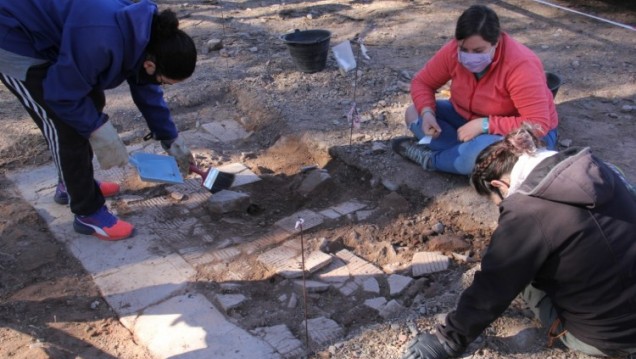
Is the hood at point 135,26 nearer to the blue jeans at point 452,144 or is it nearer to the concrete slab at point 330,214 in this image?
the concrete slab at point 330,214

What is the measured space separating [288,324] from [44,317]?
1.27 metres

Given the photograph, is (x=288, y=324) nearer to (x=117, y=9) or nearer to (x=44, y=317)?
(x=44, y=317)

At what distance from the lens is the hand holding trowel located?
3.88 metres

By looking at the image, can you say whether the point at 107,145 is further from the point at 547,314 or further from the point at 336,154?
the point at 547,314

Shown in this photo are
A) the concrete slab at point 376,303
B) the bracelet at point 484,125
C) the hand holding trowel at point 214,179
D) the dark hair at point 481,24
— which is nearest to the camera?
the concrete slab at point 376,303

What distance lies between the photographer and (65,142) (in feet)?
10.3

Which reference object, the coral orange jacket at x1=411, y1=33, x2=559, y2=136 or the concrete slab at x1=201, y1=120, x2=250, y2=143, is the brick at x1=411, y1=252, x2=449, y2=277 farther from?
the concrete slab at x1=201, y1=120, x2=250, y2=143

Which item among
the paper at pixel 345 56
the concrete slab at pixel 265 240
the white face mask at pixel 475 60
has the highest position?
the white face mask at pixel 475 60

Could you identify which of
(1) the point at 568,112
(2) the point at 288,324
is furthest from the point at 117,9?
(1) the point at 568,112

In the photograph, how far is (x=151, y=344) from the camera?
278cm

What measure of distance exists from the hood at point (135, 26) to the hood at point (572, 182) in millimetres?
1831

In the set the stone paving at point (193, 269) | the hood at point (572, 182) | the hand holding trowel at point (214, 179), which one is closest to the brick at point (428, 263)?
the stone paving at point (193, 269)

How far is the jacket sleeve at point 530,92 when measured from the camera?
342 cm

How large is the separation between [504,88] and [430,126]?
Result: 0.55 meters
